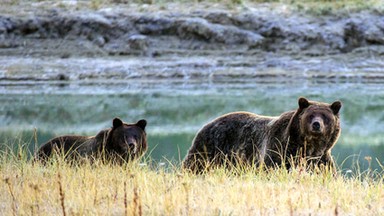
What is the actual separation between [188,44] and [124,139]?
2492cm

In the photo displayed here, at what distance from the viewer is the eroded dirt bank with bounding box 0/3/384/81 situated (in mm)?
31234

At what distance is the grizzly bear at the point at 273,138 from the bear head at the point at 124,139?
0.63 m

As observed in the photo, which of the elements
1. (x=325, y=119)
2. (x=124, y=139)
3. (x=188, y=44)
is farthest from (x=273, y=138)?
(x=188, y=44)

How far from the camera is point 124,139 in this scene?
9.97 meters

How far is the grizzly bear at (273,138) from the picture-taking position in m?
8.50

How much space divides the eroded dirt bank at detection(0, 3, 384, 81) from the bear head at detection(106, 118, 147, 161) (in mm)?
20449

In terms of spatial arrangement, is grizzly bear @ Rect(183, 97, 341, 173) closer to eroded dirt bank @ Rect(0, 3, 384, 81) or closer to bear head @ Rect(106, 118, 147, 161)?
bear head @ Rect(106, 118, 147, 161)

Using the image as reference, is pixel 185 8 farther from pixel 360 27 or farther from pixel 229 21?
pixel 360 27

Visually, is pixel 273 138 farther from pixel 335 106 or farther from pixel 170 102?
pixel 170 102

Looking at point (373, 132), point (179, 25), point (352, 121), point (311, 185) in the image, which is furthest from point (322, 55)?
point (311, 185)

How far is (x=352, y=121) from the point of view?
21094 mm

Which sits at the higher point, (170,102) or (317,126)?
(317,126)

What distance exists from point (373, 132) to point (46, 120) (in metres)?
7.89

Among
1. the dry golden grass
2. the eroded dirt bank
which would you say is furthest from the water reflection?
the dry golden grass
